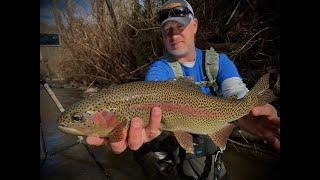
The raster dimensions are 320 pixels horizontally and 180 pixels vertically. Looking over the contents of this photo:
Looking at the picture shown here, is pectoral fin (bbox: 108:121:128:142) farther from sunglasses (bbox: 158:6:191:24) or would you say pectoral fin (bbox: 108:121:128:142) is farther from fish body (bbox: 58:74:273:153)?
Answer: sunglasses (bbox: 158:6:191:24)

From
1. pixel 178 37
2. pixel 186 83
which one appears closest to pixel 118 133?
pixel 186 83

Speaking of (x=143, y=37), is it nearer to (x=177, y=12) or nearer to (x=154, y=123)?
(x=177, y=12)

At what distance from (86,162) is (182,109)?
0.67 meters

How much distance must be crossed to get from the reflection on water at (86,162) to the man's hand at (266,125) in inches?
4.3

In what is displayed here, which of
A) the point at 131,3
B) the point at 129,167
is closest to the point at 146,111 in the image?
the point at 129,167

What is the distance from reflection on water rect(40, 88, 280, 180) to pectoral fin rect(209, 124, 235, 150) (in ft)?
0.59

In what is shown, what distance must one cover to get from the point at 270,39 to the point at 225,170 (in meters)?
0.58

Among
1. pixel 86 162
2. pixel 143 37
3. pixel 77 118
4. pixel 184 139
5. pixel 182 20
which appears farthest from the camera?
pixel 86 162

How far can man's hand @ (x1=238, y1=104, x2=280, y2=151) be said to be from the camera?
1552 mm

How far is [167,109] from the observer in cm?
142

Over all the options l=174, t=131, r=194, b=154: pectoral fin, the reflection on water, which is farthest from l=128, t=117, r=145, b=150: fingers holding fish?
the reflection on water

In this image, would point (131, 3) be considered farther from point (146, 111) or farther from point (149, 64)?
point (146, 111)

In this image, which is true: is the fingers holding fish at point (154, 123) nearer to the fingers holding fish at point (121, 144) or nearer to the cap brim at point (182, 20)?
the fingers holding fish at point (121, 144)

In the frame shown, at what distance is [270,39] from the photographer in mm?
1687
